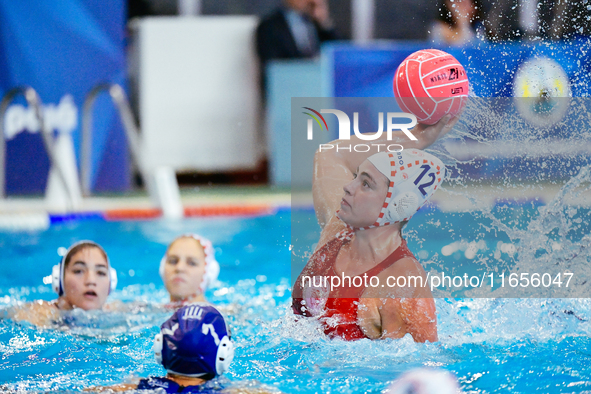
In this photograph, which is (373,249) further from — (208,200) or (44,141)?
(208,200)

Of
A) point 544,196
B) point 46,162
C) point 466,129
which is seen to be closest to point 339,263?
point 466,129

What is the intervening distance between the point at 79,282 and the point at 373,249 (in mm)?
1614

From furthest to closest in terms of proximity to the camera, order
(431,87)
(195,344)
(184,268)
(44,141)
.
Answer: (44,141)
(184,268)
(431,87)
(195,344)

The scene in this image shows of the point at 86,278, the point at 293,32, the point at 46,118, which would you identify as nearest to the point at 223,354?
the point at 86,278

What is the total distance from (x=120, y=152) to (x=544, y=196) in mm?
4913

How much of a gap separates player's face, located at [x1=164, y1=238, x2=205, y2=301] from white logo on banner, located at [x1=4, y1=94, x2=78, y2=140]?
4385 millimetres

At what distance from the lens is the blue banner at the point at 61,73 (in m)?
7.63

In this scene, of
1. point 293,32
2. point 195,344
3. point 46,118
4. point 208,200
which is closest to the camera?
point 195,344

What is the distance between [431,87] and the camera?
2537mm

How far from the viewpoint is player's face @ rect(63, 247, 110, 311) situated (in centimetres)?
338

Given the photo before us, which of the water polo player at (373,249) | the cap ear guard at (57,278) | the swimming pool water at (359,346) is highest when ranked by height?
the water polo player at (373,249)

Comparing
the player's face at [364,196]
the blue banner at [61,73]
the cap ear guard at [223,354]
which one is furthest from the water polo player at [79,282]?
the blue banner at [61,73]

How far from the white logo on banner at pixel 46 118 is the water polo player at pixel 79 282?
4.41 meters

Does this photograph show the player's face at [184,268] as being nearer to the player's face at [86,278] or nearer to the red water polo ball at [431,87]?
the player's face at [86,278]
